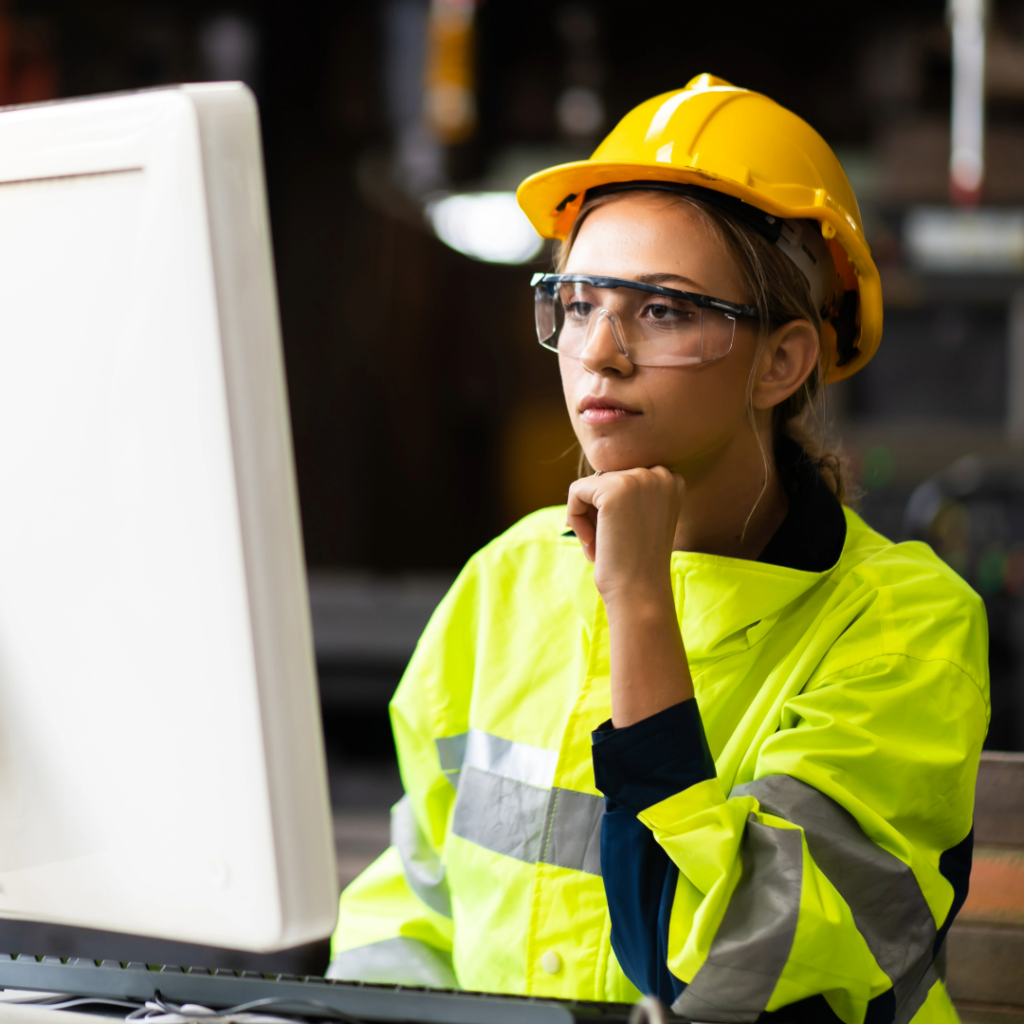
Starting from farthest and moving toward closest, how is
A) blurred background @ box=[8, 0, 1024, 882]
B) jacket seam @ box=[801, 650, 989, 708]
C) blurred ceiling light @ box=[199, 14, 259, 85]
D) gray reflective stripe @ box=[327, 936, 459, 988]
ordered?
1. blurred ceiling light @ box=[199, 14, 259, 85]
2. blurred background @ box=[8, 0, 1024, 882]
3. gray reflective stripe @ box=[327, 936, 459, 988]
4. jacket seam @ box=[801, 650, 989, 708]

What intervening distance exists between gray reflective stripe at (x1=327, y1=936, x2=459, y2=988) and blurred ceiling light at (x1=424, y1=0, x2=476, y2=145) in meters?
3.41

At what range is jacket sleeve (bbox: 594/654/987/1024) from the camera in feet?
2.84

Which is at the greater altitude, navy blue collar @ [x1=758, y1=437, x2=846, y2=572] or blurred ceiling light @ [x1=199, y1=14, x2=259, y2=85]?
blurred ceiling light @ [x1=199, y1=14, x2=259, y2=85]

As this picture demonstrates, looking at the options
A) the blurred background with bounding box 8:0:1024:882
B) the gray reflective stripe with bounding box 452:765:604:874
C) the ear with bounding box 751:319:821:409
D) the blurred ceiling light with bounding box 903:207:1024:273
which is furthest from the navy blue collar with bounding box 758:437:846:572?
the blurred ceiling light with bounding box 903:207:1024:273

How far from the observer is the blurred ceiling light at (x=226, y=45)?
16.6ft

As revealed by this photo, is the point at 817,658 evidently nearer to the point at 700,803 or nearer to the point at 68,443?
the point at 700,803

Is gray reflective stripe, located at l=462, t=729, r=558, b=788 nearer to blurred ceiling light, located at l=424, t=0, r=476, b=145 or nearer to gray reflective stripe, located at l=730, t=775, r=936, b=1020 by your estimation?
gray reflective stripe, located at l=730, t=775, r=936, b=1020

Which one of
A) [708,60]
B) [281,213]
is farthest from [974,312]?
[281,213]

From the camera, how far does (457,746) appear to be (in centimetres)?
132

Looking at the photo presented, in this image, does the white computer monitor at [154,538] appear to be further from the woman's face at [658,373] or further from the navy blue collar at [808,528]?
the navy blue collar at [808,528]

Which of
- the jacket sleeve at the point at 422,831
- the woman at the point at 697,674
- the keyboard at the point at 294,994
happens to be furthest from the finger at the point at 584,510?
the keyboard at the point at 294,994

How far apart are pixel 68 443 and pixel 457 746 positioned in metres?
0.76

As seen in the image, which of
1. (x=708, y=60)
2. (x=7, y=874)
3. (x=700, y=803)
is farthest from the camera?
(x=708, y=60)

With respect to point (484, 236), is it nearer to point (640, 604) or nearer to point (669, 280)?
point (669, 280)
